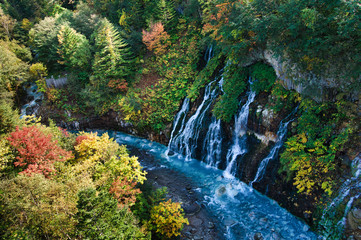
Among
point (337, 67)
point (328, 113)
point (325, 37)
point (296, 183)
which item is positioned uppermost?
point (325, 37)

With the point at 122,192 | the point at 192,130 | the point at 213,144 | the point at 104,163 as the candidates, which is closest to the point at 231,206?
the point at 213,144

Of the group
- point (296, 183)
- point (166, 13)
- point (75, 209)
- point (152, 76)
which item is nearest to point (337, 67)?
point (296, 183)

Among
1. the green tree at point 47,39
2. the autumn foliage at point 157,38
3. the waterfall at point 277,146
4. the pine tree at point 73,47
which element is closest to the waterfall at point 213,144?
the waterfall at point 277,146

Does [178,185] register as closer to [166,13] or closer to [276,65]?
[276,65]

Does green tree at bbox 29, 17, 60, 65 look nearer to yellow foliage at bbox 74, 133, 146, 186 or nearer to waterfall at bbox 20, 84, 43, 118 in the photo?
waterfall at bbox 20, 84, 43, 118

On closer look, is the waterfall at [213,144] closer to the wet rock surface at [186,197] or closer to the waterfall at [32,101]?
the wet rock surface at [186,197]
